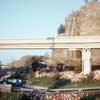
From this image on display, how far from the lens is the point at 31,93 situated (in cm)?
1986

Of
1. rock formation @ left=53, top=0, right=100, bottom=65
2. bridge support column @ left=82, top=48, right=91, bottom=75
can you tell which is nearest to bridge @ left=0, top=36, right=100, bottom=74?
bridge support column @ left=82, top=48, right=91, bottom=75

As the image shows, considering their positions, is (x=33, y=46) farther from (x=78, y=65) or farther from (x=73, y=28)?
(x=73, y=28)

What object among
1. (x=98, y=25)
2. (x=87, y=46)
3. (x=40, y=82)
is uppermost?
(x=98, y=25)

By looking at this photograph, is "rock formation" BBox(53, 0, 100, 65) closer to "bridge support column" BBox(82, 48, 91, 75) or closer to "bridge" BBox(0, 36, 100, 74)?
"bridge support column" BBox(82, 48, 91, 75)

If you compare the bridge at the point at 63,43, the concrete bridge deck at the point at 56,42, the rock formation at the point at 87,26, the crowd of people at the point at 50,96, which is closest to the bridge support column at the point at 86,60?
the bridge at the point at 63,43

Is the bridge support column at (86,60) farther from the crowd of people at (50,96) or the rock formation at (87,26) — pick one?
the crowd of people at (50,96)

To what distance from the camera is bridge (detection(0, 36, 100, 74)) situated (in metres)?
53.0

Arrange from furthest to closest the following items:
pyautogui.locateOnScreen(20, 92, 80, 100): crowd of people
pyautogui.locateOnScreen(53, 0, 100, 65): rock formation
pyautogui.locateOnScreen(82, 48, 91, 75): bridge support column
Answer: pyautogui.locateOnScreen(53, 0, 100, 65): rock formation → pyautogui.locateOnScreen(82, 48, 91, 75): bridge support column → pyautogui.locateOnScreen(20, 92, 80, 100): crowd of people

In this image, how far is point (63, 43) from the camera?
178 feet

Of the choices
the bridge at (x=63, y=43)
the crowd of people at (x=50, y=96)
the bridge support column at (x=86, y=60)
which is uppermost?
the bridge at (x=63, y=43)

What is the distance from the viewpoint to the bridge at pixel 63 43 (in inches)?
2087

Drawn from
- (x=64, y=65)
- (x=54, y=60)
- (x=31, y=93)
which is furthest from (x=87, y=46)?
(x=31, y=93)

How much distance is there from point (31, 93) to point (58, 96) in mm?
1658

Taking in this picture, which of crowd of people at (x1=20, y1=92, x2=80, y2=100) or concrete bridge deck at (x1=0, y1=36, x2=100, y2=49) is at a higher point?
concrete bridge deck at (x1=0, y1=36, x2=100, y2=49)
